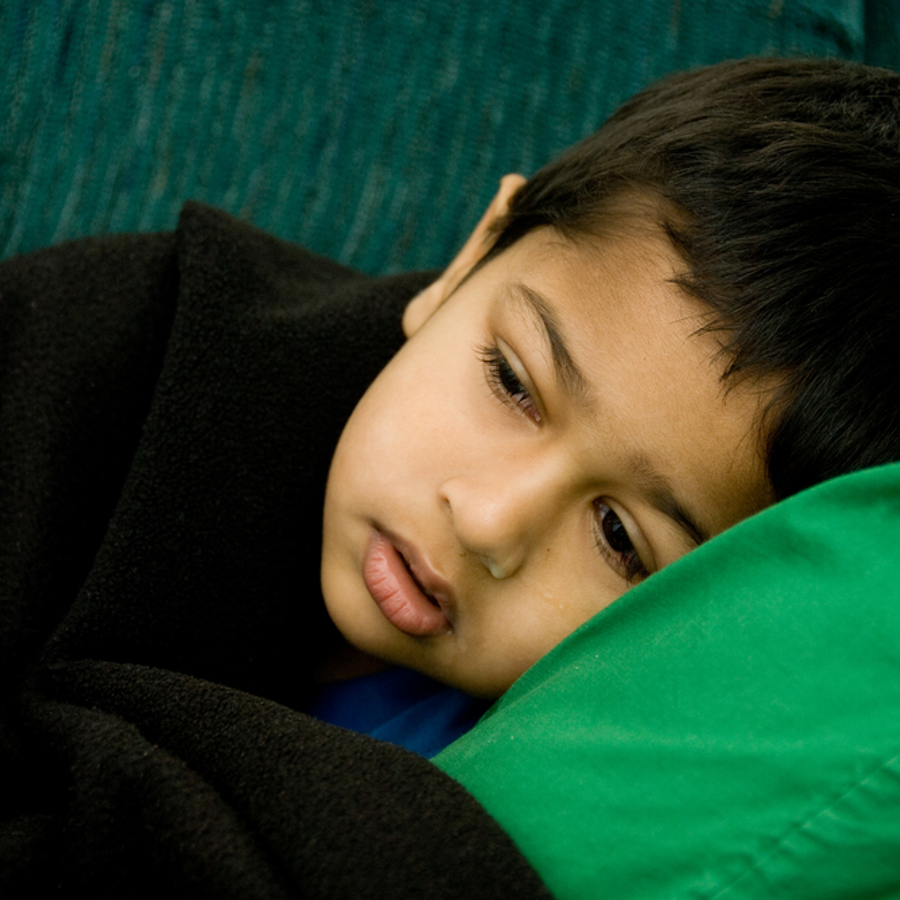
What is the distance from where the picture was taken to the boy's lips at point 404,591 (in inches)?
26.3

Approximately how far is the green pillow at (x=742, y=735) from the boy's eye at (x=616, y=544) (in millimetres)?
165

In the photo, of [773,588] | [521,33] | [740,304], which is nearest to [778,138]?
[740,304]

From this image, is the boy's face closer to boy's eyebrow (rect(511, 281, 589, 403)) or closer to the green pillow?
boy's eyebrow (rect(511, 281, 589, 403))

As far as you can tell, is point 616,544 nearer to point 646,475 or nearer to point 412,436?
point 646,475

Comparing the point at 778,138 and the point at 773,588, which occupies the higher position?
the point at 778,138

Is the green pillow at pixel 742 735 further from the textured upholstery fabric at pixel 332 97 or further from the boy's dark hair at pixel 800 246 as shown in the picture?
the textured upholstery fabric at pixel 332 97

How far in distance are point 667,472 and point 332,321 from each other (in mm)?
394

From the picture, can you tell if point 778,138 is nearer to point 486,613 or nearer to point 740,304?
point 740,304

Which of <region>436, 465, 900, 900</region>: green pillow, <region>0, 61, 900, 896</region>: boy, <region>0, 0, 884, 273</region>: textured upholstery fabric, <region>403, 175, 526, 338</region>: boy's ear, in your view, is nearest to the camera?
<region>436, 465, 900, 900</region>: green pillow

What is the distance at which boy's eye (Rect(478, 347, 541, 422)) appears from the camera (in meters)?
0.68

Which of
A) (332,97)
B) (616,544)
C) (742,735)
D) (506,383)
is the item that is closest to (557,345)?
(506,383)

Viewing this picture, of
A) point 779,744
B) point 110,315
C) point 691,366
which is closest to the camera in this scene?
point 779,744

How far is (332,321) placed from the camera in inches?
33.7

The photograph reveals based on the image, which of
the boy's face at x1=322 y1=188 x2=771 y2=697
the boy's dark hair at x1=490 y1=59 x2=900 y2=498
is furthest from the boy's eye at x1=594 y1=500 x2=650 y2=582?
the boy's dark hair at x1=490 y1=59 x2=900 y2=498
